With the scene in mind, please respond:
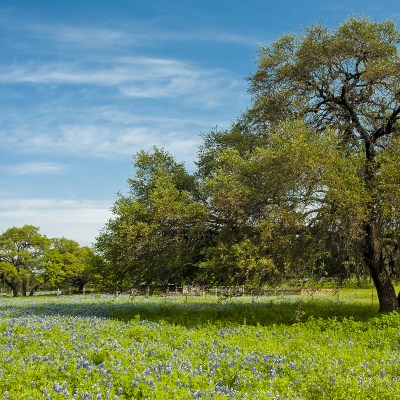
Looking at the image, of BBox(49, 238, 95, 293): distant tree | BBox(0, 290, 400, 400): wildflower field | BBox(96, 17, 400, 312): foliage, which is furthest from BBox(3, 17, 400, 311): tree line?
BBox(49, 238, 95, 293): distant tree

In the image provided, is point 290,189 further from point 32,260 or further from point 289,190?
point 32,260

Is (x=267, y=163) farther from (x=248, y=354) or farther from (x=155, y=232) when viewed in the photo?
(x=248, y=354)

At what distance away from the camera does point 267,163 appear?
17.2 m

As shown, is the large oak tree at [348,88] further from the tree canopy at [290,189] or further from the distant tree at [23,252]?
the distant tree at [23,252]

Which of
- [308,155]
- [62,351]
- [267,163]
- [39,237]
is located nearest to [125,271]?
[267,163]

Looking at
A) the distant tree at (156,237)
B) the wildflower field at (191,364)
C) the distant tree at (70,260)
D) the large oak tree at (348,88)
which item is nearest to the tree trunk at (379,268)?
the large oak tree at (348,88)

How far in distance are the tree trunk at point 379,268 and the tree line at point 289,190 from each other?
52 mm

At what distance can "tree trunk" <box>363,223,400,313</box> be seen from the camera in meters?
18.2

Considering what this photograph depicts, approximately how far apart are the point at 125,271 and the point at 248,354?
11.9 metres

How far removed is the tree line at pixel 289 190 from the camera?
16.7m

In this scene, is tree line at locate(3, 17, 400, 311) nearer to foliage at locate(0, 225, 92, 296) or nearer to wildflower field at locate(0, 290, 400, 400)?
wildflower field at locate(0, 290, 400, 400)

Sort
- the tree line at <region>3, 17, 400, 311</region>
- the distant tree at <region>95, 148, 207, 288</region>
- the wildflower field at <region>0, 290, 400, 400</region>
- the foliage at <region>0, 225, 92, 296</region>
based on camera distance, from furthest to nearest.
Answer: the foliage at <region>0, 225, 92, 296</region> → the distant tree at <region>95, 148, 207, 288</region> → the tree line at <region>3, 17, 400, 311</region> → the wildflower field at <region>0, 290, 400, 400</region>

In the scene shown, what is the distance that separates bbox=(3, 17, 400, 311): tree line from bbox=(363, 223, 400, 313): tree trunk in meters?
0.05

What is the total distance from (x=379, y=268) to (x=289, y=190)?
5596 millimetres
